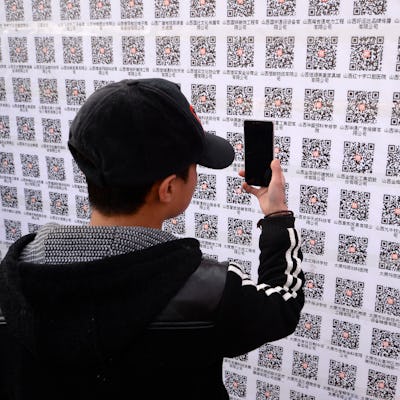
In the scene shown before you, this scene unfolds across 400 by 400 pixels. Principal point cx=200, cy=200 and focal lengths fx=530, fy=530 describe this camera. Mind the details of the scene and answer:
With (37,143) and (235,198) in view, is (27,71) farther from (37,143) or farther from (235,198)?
(235,198)

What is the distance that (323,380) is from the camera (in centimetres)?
141

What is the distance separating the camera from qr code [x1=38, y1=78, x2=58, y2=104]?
1566 mm

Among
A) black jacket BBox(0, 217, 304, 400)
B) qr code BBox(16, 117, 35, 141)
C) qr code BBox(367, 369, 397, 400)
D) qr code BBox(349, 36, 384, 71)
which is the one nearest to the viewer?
black jacket BBox(0, 217, 304, 400)

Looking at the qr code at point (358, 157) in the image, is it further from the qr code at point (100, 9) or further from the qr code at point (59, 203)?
the qr code at point (59, 203)

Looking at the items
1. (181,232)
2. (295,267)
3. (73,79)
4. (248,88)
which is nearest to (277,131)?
(248,88)

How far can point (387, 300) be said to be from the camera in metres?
1.27

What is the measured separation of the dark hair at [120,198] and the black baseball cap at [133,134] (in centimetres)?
2

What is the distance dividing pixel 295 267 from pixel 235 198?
0.57 meters

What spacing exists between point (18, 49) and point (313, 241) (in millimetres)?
1035

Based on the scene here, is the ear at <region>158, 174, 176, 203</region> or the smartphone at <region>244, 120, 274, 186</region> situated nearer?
the ear at <region>158, 174, 176, 203</region>

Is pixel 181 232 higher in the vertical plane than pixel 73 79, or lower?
lower

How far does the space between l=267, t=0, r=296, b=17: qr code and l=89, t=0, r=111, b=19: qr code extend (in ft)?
1.48

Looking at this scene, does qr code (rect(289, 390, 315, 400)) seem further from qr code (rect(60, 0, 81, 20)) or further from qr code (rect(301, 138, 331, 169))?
qr code (rect(60, 0, 81, 20))

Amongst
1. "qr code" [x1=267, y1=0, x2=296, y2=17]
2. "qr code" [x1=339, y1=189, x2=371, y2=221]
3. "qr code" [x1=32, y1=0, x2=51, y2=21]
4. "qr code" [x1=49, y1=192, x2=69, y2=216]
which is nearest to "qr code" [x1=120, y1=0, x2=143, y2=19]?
"qr code" [x1=32, y1=0, x2=51, y2=21]
